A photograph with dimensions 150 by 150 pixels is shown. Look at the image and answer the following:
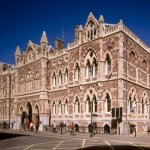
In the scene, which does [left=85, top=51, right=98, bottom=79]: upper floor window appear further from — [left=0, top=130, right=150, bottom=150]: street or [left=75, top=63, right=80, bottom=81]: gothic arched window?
[left=0, top=130, right=150, bottom=150]: street

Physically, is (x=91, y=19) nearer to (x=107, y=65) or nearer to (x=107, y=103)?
(x=107, y=65)

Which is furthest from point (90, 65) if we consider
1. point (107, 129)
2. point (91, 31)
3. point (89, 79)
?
point (107, 129)

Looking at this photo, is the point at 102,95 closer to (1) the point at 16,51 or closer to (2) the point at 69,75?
(2) the point at 69,75

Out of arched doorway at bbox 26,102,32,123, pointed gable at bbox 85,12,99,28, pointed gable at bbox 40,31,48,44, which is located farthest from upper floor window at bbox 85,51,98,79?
arched doorway at bbox 26,102,32,123

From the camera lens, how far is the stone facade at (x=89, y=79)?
1259 inches

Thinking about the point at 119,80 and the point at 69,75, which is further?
the point at 69,75

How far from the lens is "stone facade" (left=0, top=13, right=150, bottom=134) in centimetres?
3197

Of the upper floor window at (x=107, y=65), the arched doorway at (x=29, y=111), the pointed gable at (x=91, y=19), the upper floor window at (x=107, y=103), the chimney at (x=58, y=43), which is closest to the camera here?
the upper floor window at (x=107, y=103)

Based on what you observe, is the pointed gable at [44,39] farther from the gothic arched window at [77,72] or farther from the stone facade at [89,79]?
the gothic arched window at [77,72]

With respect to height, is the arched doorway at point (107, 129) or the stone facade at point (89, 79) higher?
the stone facade at point (89, 79)

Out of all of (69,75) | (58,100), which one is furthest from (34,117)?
(69,75)

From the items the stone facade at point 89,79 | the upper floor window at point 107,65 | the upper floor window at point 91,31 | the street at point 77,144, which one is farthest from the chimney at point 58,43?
the street at point 77,144

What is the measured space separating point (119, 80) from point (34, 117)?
19.2 m

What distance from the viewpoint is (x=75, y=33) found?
1561 inches
